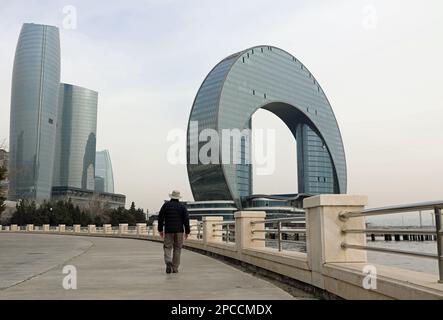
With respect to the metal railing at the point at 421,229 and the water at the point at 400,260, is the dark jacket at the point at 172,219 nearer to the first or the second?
the water at the point at 400,260

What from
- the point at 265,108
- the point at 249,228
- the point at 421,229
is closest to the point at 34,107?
the point at 265,108

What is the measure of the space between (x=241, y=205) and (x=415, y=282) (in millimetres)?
116428

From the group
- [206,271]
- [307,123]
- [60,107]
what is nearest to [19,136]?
[60,107]

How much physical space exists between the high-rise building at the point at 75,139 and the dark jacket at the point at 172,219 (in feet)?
442

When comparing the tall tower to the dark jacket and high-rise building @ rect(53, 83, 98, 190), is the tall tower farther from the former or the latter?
the dark jacket

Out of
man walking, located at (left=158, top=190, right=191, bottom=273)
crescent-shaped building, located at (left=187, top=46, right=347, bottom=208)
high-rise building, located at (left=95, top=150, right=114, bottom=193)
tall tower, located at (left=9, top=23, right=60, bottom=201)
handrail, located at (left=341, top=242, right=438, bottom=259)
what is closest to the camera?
handrail, located at (left=341, top=242, right=438, bottom=259)

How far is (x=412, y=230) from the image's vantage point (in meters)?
4.20

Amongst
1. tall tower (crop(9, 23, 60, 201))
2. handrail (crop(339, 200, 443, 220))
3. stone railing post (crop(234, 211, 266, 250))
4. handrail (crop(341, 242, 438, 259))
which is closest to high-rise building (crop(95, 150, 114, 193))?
tall tower (crop(9, 23, 60, 201))

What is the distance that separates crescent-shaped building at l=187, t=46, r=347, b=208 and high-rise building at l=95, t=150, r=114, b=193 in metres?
51.8

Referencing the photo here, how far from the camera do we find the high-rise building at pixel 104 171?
172125 mm

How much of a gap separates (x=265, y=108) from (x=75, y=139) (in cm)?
5940

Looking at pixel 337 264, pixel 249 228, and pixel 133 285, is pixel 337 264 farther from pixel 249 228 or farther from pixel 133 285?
pixel 249 228

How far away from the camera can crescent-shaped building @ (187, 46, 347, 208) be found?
121 metres
